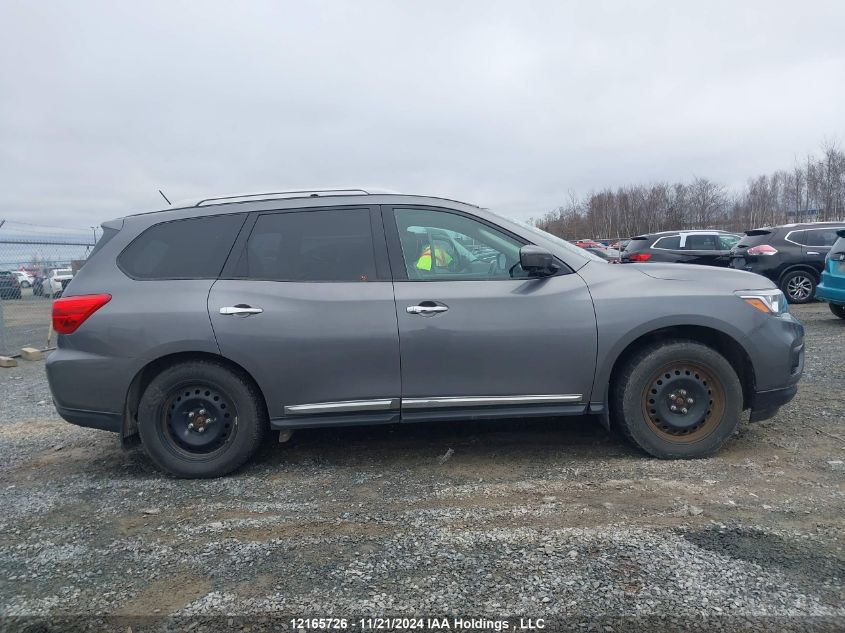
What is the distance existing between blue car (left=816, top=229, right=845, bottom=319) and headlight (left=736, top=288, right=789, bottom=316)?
229 inches

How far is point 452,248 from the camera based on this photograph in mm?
3711

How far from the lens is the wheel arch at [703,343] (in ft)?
12.0

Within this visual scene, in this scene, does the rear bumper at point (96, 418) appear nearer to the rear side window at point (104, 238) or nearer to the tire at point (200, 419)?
the tire at point (200, 419)

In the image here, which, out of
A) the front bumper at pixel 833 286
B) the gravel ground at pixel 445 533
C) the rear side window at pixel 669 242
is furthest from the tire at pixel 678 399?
the rear side window at pixel 669 242

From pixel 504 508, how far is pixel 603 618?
94 cm

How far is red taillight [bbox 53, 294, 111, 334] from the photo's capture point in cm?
356

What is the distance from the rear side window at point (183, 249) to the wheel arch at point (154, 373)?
52 cm

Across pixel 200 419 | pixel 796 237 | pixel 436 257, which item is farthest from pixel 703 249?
pixel 200 419

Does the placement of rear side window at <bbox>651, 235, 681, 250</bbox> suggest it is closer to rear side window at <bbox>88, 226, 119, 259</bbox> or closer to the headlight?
the headlight

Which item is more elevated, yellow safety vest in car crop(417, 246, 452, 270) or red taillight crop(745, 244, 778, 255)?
yellow safety vest in car crop(417, 246, 452, 270)

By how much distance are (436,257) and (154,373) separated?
6.58ft

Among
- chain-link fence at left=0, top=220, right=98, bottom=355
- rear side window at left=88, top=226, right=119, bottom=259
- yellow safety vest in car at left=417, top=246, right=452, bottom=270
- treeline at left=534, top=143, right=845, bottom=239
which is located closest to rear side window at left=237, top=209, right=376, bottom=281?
yellow safety vest in car at left=417, top=246, right=452, bottom=270

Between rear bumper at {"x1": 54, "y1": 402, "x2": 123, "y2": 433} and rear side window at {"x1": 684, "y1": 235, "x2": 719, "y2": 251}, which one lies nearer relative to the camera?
rear bumper at {"x1": 54, "y1": 402, "x2": 123, "y2": 433}

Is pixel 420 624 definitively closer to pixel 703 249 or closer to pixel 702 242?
pixel 703 249
